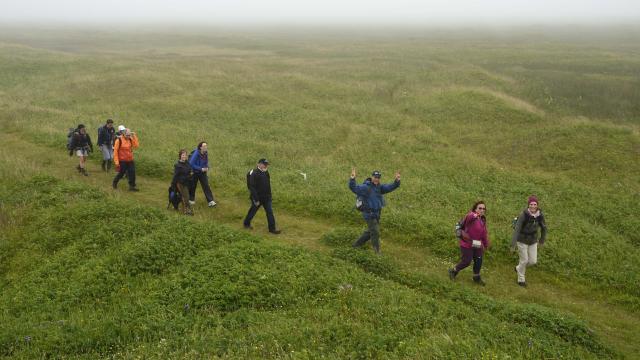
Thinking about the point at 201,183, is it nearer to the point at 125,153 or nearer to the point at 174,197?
the point at 174,197

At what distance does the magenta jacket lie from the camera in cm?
1373

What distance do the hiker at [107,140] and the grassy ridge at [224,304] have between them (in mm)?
5999

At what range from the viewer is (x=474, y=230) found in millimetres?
13773

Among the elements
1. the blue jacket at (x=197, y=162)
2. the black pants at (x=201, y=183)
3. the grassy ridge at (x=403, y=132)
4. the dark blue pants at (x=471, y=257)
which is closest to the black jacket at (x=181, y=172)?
the blue jacket at (x=197, y=162)

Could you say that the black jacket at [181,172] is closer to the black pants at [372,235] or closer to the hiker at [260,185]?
the hiker at [260,185]

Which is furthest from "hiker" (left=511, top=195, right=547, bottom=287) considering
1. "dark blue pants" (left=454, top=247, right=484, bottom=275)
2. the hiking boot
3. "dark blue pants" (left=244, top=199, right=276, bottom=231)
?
"dark blue pants" (left=244, top=199, right=276, bottom=231)

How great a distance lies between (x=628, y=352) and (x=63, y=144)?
2599 centimetres

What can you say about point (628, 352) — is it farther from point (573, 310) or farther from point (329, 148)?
point (329, 148)

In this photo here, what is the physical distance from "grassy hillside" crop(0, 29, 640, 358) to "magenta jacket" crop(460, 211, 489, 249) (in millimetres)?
1468

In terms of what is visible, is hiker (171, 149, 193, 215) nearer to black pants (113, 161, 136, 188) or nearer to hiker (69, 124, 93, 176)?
black pants (113, 161, 136, 188)

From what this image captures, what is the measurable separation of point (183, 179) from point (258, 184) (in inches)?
134

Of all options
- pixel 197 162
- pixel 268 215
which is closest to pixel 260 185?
pixel 268 215

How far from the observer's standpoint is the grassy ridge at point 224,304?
10766 millimetres

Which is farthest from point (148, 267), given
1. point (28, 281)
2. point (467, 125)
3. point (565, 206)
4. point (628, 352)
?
point (467, 125)
